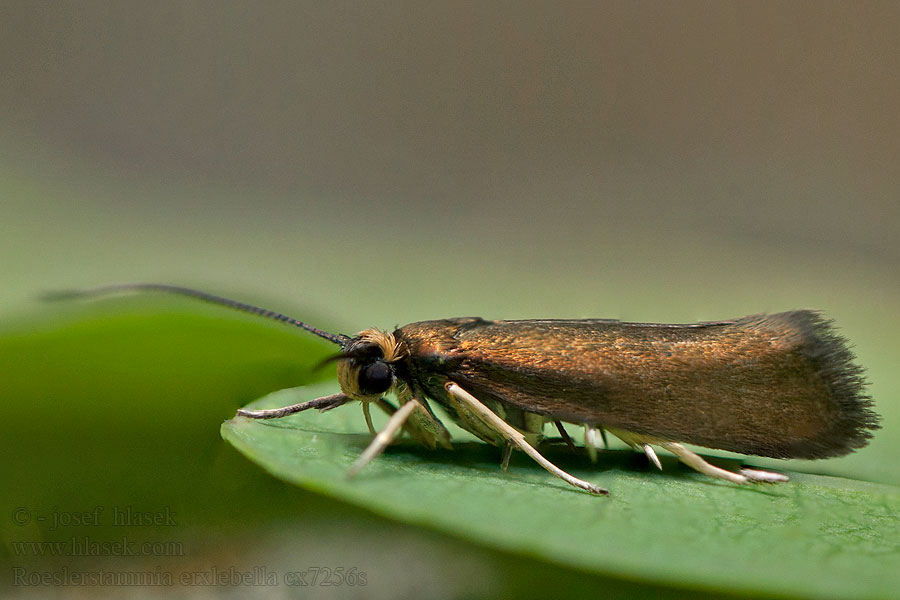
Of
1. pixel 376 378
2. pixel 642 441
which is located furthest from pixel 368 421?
pixel 642 441

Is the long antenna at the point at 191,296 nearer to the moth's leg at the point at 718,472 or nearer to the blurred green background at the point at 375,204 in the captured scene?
the blurred green background at the point at 375,204

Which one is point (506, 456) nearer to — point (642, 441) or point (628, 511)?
point (642, 441)

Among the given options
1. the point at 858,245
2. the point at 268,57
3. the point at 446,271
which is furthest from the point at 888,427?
the point at 268,57

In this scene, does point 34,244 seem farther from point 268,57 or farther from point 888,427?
point 268,57

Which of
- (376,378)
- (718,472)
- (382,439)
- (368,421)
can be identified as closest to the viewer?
(382,439)

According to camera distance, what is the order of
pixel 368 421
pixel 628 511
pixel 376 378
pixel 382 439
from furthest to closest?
pixel 368 421 < pixel 376 378 < pixel 382 439 < pixel 628 511

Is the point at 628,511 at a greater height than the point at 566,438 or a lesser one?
lesser

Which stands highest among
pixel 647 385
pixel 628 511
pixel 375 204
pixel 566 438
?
pixel 375 204
